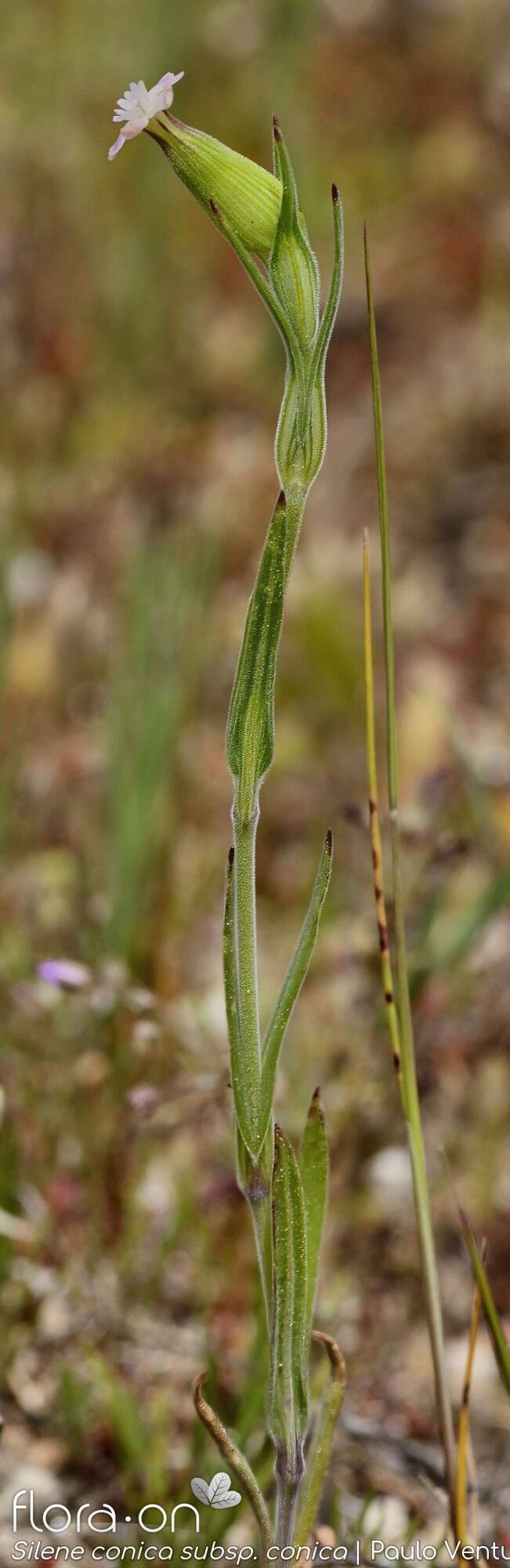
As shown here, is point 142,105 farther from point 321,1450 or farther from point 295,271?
point 321,1450

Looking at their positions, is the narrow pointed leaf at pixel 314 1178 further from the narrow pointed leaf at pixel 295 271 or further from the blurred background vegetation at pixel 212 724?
the narrow pointed leaf at pixel 295 271

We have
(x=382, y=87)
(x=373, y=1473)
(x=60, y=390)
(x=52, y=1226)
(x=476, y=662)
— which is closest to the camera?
(x=373, y=1473)

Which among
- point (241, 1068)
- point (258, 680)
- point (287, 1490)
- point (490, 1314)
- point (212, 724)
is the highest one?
point (212, 724)

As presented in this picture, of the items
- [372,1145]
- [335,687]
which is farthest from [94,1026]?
[335,687]

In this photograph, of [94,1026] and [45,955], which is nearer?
[94,1026]

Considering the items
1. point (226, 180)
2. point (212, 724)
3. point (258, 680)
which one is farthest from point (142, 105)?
point (212, 724)

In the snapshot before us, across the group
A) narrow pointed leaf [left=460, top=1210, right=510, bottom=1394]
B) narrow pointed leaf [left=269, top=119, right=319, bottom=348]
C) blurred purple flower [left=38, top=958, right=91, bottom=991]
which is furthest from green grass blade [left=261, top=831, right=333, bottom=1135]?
blurred purple flower [left=38, top=958, right=91, bottom=991]

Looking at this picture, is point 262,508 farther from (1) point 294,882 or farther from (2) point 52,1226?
(2) point 52,1226
